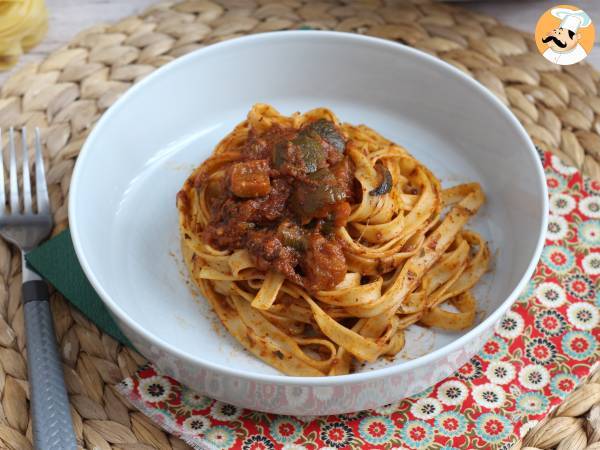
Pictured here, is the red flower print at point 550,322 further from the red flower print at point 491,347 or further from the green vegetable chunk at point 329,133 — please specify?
the green vegetable chunk at point 329,133

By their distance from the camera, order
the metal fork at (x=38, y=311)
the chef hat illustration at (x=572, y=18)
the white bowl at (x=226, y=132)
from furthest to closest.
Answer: the chef hat illustration at (x=572, y=18)
the metal fork at (x=38, y=311)
the white bowl at (x=226, y=132)

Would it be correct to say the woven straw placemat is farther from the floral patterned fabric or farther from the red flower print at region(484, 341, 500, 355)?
the red flower print at region(484, 341, 500, 355)

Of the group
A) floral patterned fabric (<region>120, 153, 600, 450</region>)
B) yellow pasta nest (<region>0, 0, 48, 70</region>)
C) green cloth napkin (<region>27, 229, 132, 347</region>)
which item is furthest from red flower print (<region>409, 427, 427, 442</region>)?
yellow pasta nest (<region>0, 0, 48, 70</region>)

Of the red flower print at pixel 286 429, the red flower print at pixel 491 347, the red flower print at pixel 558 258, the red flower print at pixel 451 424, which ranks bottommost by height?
the red flower print at pixel 286 429

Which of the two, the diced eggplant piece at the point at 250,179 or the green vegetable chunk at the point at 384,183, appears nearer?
the diced eggplant piece at the point at 250,179

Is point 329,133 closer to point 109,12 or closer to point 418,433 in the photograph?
point 418,433

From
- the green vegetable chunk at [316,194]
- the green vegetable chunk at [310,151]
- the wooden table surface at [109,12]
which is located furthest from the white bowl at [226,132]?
the wooden table surface at [109,12]

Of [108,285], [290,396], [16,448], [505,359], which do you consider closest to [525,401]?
[505,359]
